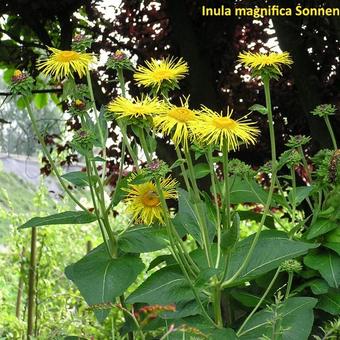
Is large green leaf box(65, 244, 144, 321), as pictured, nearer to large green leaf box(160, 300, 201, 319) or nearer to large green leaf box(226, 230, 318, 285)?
large green leaf box(160, 300, 201, 319)

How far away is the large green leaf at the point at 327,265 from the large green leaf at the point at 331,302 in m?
0.08

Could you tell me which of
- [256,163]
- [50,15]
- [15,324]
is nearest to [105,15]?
[50,15]

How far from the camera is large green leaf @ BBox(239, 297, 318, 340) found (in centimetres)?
160

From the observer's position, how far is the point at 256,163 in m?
3.29

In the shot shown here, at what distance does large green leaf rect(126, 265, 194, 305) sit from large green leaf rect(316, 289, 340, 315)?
1.46ft

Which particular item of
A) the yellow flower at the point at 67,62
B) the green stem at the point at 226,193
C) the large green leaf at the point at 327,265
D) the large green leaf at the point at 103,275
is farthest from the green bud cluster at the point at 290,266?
the yellow flower at the point at 67,62

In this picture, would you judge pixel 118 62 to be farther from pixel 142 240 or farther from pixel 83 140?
pixel 142 240

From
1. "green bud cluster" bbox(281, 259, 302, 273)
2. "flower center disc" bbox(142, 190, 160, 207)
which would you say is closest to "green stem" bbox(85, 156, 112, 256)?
"flower center disc" bbox(142, 190, 160, 207)

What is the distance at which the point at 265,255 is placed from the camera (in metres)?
1.63

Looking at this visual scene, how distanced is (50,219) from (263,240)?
553 millimetres

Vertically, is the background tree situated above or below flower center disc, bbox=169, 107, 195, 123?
above

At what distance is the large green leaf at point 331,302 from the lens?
181cm

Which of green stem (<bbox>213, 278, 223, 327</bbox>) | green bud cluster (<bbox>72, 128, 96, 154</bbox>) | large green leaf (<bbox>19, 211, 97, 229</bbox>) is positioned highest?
green bud cluster (<bbox>72, 128, 96, 154</bbox>)

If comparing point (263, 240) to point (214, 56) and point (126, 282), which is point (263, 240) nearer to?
point (126, 282)
